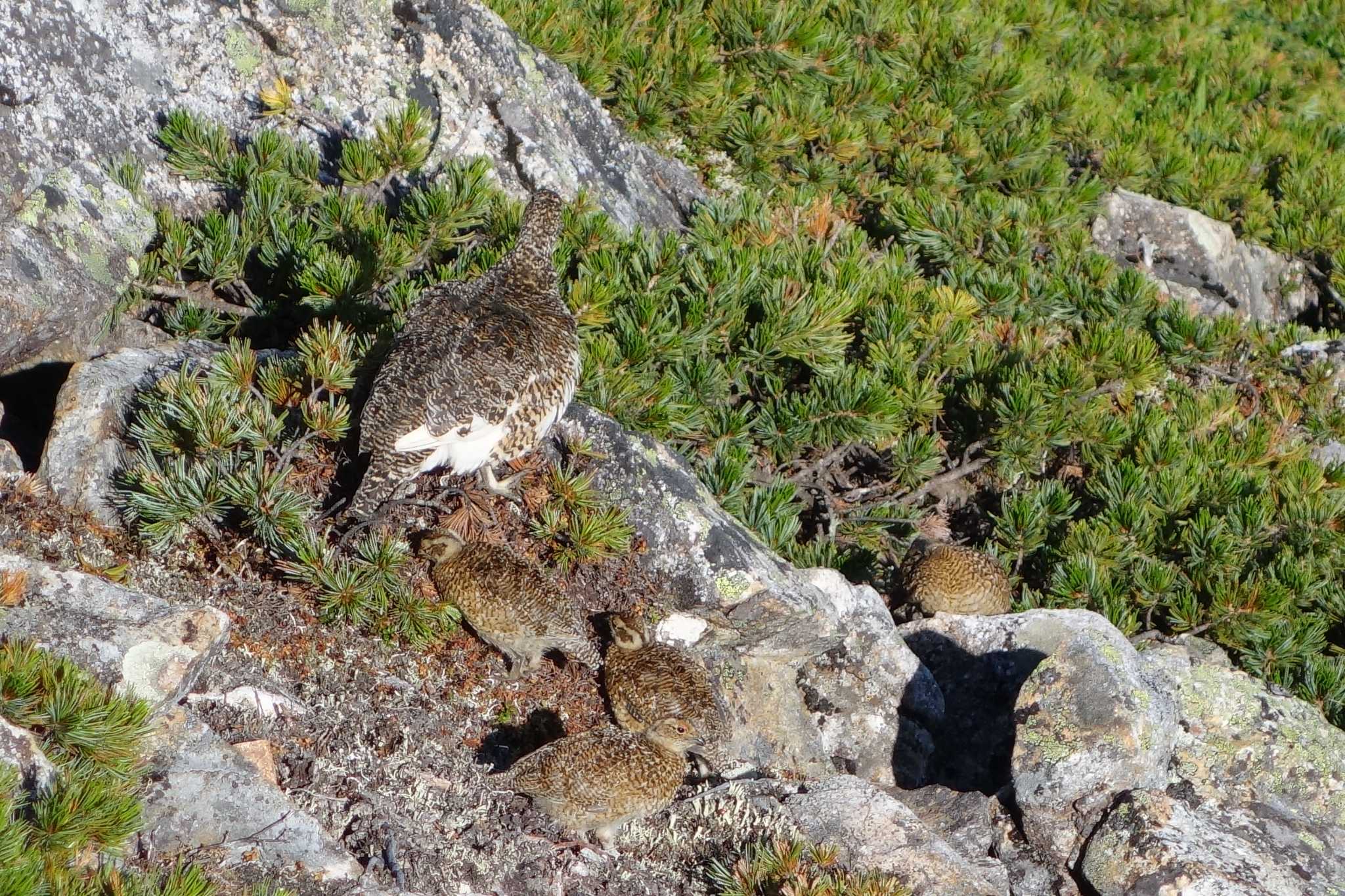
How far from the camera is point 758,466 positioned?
24.3 feet

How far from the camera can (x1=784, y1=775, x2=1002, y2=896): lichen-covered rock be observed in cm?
433

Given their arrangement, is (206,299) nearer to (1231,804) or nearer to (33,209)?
(33,209)

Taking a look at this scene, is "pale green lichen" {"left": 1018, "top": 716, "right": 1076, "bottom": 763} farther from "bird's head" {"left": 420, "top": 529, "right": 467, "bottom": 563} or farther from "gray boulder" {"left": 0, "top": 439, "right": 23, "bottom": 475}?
"gray boulder" {"left": 0, "top": 439, "right": 23, "bottom": 475}

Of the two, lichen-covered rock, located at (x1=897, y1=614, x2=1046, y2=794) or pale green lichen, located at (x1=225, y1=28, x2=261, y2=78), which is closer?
lichen-covered rock, located at (x1=897, y1=614, x2=1046, y2=794)

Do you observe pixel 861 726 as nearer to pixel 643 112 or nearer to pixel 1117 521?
pixel 1117 521

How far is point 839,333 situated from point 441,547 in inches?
109

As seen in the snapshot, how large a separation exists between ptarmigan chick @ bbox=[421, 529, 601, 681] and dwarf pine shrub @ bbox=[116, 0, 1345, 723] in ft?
0.61

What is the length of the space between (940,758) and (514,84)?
4740 millimetres

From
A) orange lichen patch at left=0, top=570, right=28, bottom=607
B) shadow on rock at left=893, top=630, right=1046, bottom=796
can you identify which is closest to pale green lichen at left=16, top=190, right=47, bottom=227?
orange lichen patch at left=0, top=570, right=28, bottom=607

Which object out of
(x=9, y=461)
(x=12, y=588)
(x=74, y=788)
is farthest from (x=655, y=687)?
(x=9, y=461)

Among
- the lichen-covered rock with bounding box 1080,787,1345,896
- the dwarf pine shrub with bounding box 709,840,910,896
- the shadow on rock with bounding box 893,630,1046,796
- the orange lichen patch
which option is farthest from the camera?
the shadow on rock with bounding box 893,630,1046,796

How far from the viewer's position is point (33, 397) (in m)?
5.88

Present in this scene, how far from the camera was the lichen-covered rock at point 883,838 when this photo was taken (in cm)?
433

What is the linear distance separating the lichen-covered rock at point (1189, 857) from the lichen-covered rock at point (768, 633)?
3.67ft
